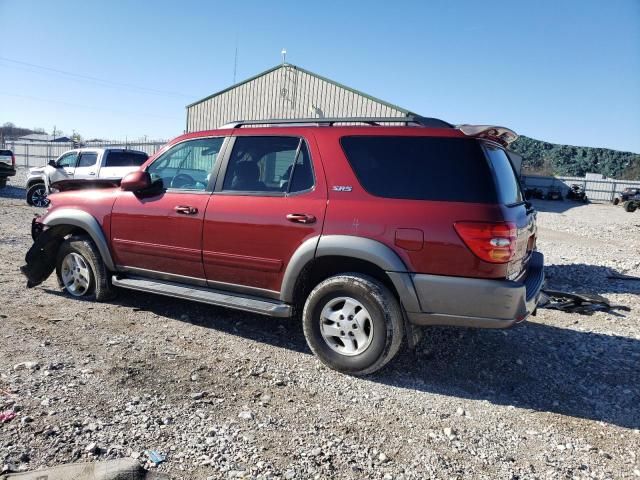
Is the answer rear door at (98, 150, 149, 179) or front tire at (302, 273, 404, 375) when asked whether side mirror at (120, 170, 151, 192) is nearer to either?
front tire at (302, 273, 404, 375)

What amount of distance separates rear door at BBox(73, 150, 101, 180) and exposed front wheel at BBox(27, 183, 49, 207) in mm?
2298

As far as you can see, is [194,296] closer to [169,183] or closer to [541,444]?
[169,183]

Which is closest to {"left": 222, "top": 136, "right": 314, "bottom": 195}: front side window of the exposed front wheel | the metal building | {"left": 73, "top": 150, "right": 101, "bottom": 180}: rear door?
{"left": 73, "top": 150, "right": 101, "bottom": 180}: rear door

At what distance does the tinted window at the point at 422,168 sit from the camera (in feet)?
10.8

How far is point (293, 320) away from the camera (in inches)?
194

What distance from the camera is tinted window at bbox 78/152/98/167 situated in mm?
12641

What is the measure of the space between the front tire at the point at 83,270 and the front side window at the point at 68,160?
9.15 meters

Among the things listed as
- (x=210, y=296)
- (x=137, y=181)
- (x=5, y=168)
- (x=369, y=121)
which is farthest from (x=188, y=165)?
(x=5, y=168)

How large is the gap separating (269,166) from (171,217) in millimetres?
1064

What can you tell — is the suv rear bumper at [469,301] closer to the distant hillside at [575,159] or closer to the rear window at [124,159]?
the rear window at [124,159]

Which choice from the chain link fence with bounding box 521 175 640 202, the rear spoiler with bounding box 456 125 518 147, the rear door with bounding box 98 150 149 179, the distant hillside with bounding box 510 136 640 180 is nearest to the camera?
the rear spoiler with bounding box 456 125 518 147

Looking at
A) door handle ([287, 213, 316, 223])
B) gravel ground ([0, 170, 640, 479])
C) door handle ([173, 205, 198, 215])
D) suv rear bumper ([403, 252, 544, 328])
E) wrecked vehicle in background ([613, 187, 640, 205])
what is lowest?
gravel ground ([0, 170, 640, 479])

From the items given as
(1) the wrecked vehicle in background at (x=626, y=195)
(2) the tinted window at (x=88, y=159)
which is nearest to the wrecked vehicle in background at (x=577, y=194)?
(1) the wrecked vehicle in background at (x=626, y=195)

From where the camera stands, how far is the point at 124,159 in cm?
1269
